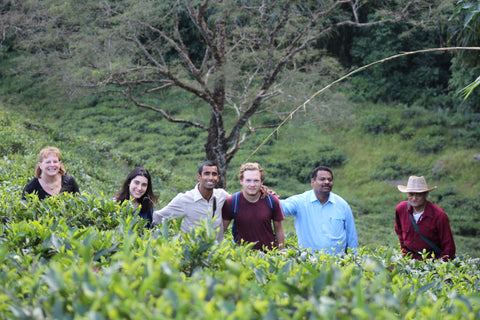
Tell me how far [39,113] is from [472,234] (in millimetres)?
16447

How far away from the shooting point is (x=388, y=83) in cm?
2241

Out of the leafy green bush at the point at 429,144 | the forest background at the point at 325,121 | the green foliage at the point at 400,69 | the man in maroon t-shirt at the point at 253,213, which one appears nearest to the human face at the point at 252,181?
the man in maroon t-shirt at the point at 253,213

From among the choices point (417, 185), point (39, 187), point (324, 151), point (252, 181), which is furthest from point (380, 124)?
point (39, 187)

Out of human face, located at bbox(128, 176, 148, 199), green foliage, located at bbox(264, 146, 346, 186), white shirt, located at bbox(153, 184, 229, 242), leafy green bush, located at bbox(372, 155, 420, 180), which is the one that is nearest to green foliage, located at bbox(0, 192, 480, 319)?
white shirt, located at bbox(153, 184, 229, 242)

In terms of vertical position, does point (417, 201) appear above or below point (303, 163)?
below

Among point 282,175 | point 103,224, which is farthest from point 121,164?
point 103,224

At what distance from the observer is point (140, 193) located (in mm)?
4617

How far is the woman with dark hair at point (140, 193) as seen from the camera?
4609 millimetres

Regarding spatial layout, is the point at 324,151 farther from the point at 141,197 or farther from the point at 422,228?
the point at 141,197

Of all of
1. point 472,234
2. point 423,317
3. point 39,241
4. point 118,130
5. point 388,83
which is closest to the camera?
point 423,317

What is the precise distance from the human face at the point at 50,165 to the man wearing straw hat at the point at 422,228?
344cm

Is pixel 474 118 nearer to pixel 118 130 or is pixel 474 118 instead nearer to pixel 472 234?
pixel 472 234

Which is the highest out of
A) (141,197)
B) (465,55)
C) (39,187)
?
(465,55)

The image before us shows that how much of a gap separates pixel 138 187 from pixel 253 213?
1.09 meters
